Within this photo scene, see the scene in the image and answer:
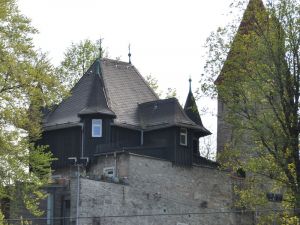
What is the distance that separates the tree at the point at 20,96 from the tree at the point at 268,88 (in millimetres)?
7509

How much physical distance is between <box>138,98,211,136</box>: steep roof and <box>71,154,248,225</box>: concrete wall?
223 cm

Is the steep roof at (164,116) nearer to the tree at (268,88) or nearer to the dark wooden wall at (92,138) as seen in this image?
the dark wooden wall at (92,138)

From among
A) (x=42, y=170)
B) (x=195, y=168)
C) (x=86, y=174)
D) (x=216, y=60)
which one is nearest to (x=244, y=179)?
(x=195, y=168)

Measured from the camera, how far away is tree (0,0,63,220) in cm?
3241

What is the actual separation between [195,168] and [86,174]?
6.22 meters

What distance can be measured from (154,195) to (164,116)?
189 inches

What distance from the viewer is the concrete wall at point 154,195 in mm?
43344

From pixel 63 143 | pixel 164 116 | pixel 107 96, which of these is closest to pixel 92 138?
pixel 63 143

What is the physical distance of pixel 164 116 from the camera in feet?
161

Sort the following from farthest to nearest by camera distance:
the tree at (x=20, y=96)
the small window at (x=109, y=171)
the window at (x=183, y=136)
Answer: the window at (x=183, y=136), the small window at (x=109, y=171), the tree at (x=20, y=96)

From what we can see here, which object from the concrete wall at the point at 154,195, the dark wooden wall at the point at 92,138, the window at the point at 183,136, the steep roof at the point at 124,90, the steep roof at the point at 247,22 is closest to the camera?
the steep roof at the point at 247,22

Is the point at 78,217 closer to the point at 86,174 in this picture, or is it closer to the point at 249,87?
the point at 86,174

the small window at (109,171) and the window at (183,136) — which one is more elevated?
the window at (183,136)

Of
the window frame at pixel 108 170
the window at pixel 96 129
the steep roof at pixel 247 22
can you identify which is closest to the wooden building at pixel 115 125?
the window at pixel 96 129
